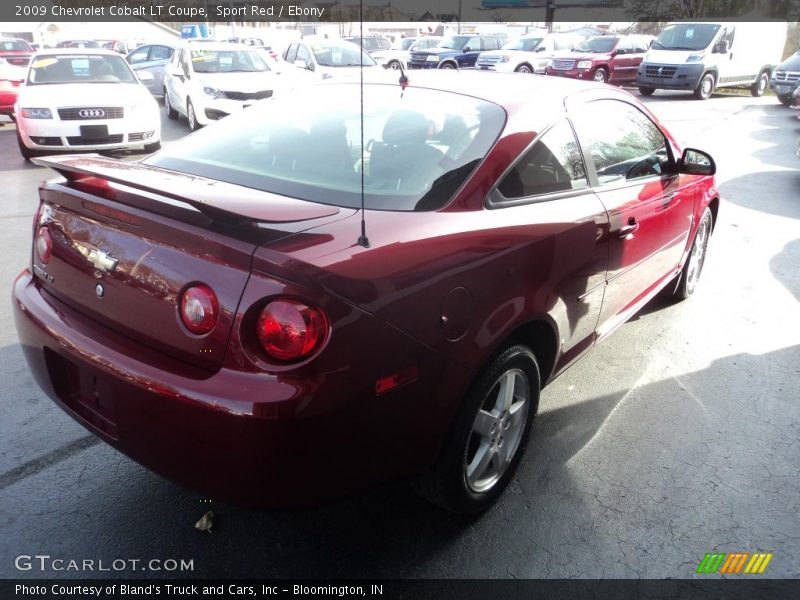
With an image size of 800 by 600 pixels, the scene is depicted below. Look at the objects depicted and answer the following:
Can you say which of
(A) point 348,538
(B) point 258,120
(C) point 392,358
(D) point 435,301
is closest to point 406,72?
(B) point 258,120

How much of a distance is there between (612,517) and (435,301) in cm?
125

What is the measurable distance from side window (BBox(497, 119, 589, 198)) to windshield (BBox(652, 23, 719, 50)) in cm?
1884

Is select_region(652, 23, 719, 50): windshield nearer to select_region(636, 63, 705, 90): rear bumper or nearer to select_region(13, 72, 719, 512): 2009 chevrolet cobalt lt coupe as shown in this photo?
select_region(636, 63, 705, 90): rear bumper

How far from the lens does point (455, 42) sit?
24656 millimetres

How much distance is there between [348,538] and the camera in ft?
8.06

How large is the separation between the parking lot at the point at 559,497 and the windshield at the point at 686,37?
57.6ft

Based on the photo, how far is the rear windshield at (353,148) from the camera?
7.92 feet

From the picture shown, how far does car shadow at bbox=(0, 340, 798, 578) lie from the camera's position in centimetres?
233

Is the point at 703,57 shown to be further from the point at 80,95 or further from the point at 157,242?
the point at 157,242

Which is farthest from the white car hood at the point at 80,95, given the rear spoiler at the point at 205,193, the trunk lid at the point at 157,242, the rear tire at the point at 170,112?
the trunk lid at the point at 157,242

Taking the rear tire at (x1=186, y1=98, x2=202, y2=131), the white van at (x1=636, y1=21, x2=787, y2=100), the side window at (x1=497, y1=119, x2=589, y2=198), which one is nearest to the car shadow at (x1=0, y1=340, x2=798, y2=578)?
the side window at (x1=497, y1=119, x2=589, y2=198)

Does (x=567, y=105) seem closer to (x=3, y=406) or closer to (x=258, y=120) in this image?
(x=258, y=120)

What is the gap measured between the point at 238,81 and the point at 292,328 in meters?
10.4

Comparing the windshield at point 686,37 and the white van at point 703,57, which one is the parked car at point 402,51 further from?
the windshield at point 686,37
